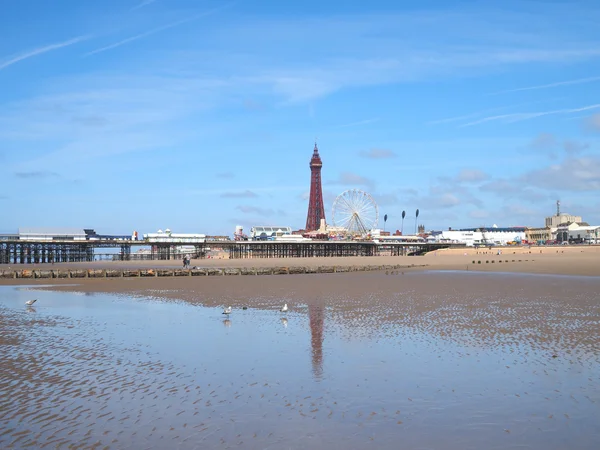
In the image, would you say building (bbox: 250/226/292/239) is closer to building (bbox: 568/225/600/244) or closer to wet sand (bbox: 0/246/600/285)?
building (bbox: 568/225/600/244)

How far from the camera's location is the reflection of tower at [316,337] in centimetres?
1113

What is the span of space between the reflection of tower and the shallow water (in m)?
0.05

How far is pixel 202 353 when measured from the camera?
12664 mm

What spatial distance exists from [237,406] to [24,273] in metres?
40.5

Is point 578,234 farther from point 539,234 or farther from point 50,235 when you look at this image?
point 50,235

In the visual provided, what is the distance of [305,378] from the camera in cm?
1030

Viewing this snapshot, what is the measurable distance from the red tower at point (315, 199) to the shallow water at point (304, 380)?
536 feet

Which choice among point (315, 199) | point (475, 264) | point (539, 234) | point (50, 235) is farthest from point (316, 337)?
point (539, 234)

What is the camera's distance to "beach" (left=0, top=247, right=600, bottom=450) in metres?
7.50

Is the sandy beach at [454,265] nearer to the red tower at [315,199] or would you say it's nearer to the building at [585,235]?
the building at [585,235]

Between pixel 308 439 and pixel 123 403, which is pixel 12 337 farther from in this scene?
pixel 308 439

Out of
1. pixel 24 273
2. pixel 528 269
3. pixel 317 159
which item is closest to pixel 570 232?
pixel 317 159

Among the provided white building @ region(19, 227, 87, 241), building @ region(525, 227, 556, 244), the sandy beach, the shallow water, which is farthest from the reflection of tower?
building @ region(525, 227, 556, 244)

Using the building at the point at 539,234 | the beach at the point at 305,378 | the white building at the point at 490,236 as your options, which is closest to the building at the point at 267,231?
the white building at the point at 490,236
